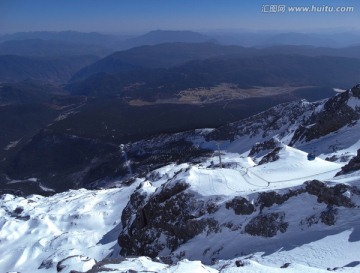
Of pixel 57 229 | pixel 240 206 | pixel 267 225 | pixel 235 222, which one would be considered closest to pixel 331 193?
pixel 267 225

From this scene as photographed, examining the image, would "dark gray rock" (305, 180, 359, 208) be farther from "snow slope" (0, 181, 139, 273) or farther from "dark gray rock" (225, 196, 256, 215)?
"snow slope" (0, 181, 139, 273)

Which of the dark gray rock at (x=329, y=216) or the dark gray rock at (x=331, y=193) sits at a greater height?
the dark gray rock at (x=331, y=193)

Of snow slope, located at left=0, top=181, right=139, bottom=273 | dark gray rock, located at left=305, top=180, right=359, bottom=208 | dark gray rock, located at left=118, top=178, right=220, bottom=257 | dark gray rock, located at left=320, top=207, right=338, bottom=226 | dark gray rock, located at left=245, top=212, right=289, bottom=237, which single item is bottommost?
snow slope, located at left=0, top=181, right=139, bottom=273

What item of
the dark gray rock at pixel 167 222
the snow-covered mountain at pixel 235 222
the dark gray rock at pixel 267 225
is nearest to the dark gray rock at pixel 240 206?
the snow-covered mountain at pixel 235 222

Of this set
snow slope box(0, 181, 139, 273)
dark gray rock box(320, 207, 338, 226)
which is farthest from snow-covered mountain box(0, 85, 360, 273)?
snow slope box(0, 181, 139, 273)

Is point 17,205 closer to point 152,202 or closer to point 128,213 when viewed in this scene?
point 128,213

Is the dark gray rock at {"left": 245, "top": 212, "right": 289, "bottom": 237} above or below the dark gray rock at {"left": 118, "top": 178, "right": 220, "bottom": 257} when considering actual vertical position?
above

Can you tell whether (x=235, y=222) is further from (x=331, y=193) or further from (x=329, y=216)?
(x=331, y=193)

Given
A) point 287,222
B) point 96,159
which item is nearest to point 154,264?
point 287,222

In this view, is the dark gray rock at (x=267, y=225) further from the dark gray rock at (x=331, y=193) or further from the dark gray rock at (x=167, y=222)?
the dark gray rock at (x=167, y=222)

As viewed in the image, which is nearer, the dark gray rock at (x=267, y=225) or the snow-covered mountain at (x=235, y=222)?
the snow-covered mountain at (x=235, y=222)
